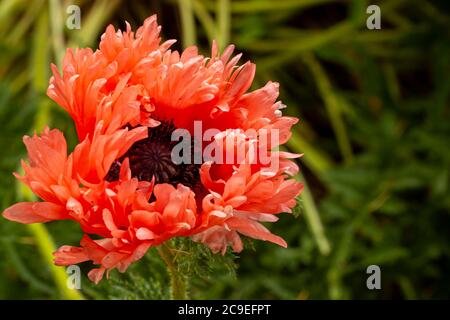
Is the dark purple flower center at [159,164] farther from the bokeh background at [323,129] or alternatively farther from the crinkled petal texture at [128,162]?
the bokeh background at [323,129]

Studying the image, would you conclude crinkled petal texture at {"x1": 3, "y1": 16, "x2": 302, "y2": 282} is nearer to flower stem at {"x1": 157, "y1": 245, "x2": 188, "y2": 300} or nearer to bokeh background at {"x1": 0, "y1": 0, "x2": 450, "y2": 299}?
flower stem at {"x1": 157, "y1": 245, "x2": 188, "y2": 300}

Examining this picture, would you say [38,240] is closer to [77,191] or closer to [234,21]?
[77,191]

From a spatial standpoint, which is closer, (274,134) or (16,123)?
(274,134)

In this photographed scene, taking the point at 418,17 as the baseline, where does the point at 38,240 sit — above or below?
below

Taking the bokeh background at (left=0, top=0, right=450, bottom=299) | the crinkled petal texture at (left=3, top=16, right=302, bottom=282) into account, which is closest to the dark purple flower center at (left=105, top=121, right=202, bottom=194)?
the crinkled petal texture at (left=3, top=16, right=302, bottom=282)

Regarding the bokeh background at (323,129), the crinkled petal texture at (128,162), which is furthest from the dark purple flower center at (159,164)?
the bokeh background at (323,129)

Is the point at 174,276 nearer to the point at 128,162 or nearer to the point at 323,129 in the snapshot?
the point at 128,162

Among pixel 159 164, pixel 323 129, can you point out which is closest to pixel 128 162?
pixel 159 164
